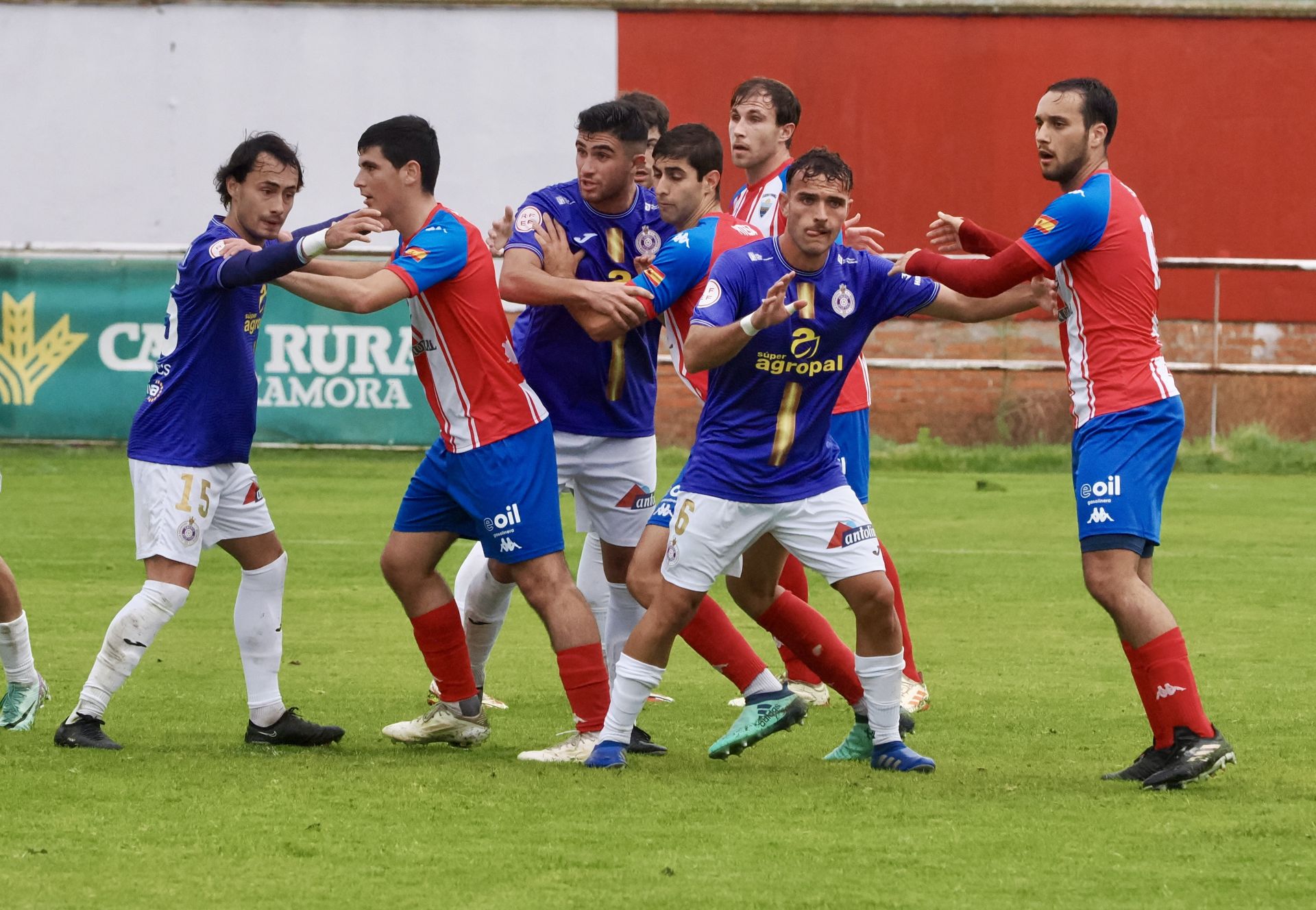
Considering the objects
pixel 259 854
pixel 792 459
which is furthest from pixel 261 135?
pixel 259 854

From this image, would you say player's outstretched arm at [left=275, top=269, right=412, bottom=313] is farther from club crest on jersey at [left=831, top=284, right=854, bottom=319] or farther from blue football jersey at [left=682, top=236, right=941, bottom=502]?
club crest on jersey at [left=831, top=284, right=854, bottom=319]

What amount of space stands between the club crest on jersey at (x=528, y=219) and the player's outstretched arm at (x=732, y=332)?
1.01 meters

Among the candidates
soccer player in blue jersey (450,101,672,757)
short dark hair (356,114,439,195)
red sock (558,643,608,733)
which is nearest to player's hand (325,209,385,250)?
short dark hair (356,114,439,195)

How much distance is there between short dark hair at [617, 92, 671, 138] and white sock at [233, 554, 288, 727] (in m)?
2.33

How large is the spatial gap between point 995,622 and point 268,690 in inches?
163

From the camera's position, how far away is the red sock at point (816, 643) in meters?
6.36

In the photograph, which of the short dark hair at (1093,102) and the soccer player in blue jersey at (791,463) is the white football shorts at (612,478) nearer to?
the soccer player in blue jersey at (791,463)

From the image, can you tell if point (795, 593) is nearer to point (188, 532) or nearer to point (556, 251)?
point (556, 251)

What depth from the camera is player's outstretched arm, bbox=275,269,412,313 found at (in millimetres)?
5688

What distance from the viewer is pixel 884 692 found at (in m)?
5.88

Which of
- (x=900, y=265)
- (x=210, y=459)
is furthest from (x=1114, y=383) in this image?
(x=210, y=459)

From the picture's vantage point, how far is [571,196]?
6.70 meters

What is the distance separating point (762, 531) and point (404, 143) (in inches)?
70.1

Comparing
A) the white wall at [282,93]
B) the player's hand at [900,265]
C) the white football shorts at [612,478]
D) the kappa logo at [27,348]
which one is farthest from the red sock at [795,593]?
the white wall at [282,93]
